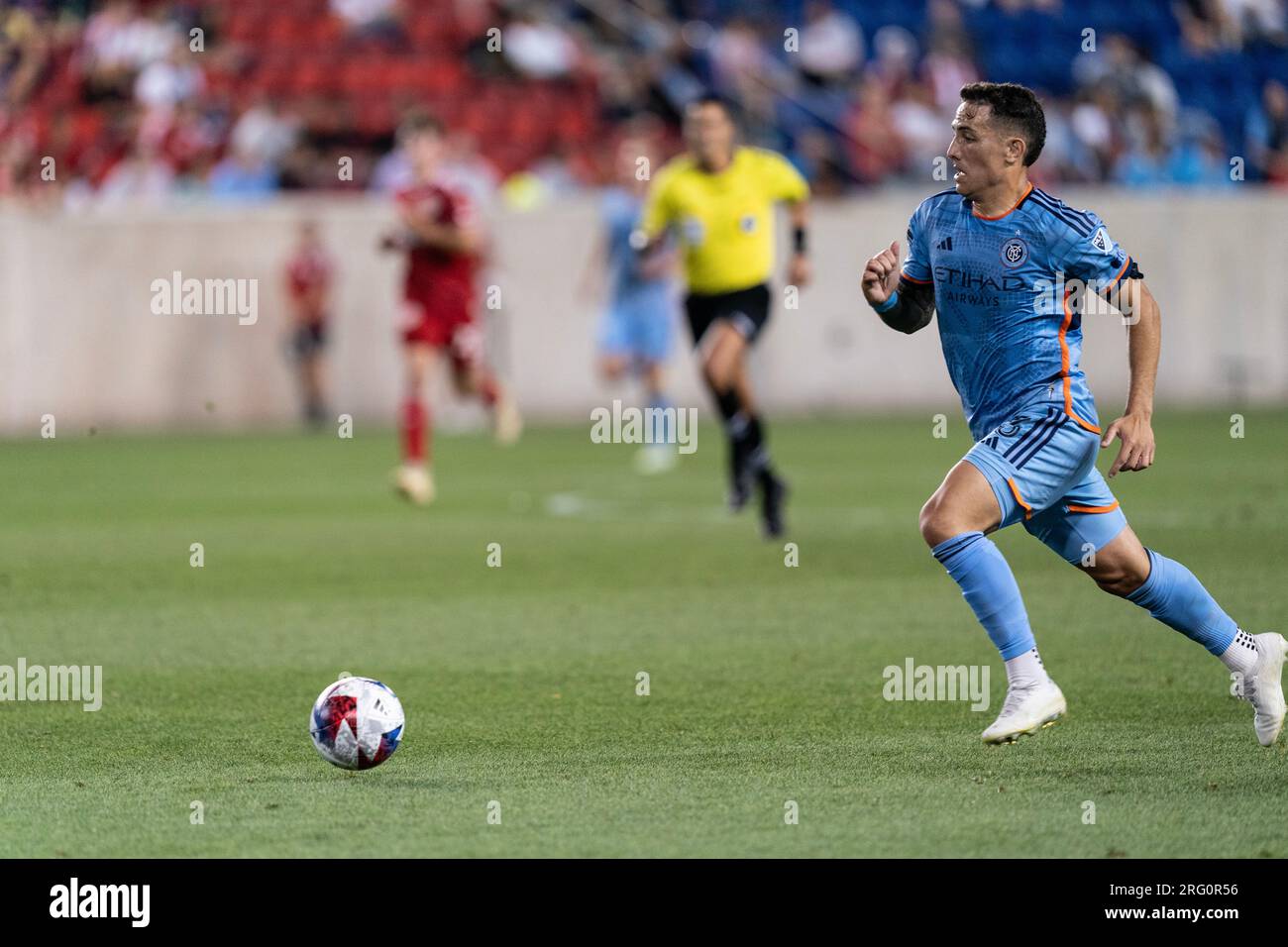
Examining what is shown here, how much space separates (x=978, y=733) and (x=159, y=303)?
65.1 ft

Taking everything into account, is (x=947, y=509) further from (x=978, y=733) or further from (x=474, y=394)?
(x=474, y=394)

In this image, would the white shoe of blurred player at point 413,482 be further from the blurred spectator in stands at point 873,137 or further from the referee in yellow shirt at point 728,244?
the blurred spectator in stands at point 873,137

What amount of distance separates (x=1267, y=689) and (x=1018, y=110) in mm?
1908

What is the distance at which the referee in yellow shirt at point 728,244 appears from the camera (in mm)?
12789

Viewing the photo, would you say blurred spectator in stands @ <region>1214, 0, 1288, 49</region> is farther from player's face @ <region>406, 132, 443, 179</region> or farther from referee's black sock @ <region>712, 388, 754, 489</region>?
referee's black sock @ <region>712, 388, 754, 489</region>

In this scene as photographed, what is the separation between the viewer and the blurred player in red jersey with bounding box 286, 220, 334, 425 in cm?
2478

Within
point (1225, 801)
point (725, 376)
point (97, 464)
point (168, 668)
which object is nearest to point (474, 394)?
point (725, 376)

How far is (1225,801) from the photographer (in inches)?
222

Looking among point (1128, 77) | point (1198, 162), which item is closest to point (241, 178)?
point (1128, 77)

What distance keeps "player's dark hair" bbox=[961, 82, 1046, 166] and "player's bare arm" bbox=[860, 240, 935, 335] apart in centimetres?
51

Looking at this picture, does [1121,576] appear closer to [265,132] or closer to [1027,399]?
[1027,399]

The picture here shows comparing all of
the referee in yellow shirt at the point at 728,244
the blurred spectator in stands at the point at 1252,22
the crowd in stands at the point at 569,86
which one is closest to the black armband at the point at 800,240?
the referee in yellow shirt at the point at 728,244

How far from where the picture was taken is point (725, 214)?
44.0 feet

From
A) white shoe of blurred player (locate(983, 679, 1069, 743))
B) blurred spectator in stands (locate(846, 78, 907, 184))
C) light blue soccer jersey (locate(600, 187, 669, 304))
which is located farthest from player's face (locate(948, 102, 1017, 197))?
blurred spectator in stands (locate(846, 78, 907, 184))
